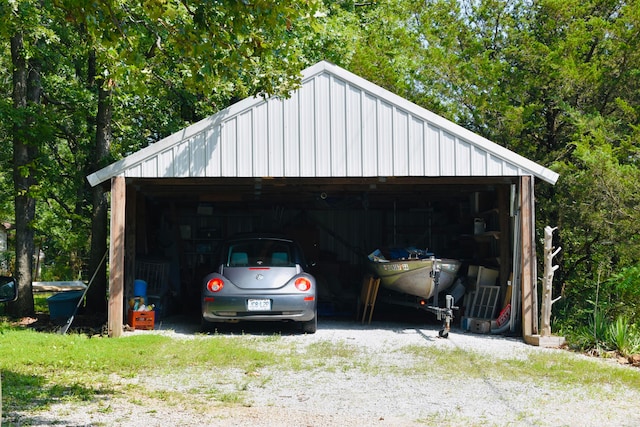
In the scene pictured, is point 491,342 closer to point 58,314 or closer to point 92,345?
point 92,345

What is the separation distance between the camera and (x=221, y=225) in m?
19.8

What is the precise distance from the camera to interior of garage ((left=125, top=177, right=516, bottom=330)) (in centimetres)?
1415

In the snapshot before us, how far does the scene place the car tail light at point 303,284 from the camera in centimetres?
1209

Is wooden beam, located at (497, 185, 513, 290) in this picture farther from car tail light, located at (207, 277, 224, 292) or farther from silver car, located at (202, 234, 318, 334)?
car tail light, located at (207, 277, 224, 292)

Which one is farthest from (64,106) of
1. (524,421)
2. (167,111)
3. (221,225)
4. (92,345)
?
(524,421)

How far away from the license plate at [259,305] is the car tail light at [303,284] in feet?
1.77

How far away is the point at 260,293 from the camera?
11.9 metres

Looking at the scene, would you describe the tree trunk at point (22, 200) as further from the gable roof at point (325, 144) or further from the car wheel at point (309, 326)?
the car wheel at point (309, 326)

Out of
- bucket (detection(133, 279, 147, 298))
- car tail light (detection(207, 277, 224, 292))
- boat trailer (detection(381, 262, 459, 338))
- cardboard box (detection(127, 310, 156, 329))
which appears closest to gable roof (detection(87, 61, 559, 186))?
car tail light (detection(207, 277, 224, 292))

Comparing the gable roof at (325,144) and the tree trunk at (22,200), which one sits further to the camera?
the tree trunk at (22,200)

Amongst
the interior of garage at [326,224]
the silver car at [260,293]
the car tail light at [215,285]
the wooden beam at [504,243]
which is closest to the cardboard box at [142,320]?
the interior of garage at [326,224]

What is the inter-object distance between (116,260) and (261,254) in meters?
2.31

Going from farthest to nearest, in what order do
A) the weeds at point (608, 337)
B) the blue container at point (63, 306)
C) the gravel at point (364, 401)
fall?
the blue container at point (63, 306)
the weeds at point (608, 337)
the gravel at point (364, 401)

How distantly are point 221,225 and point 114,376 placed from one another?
36.6 feet
